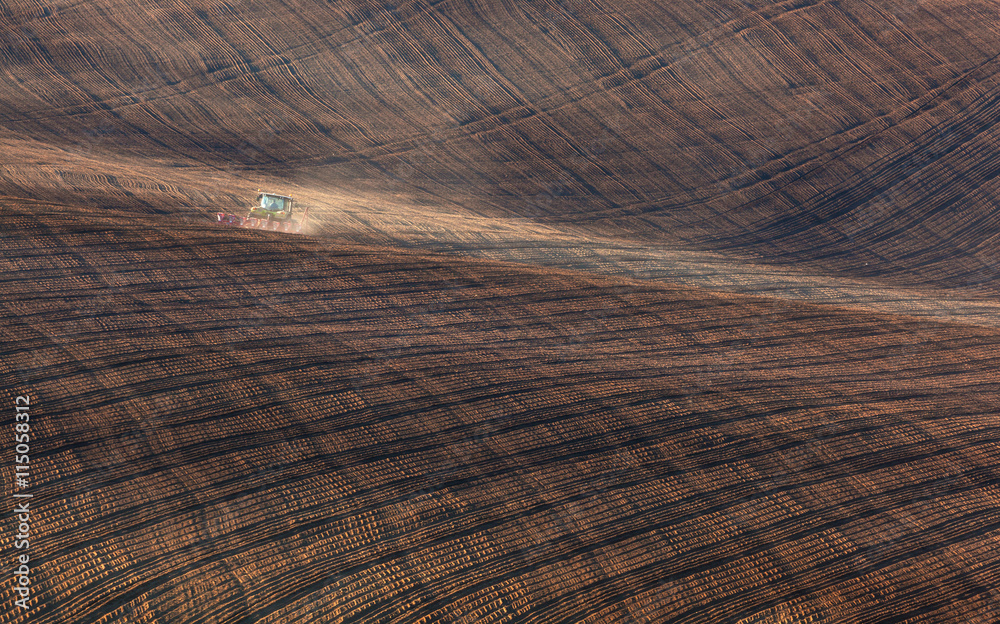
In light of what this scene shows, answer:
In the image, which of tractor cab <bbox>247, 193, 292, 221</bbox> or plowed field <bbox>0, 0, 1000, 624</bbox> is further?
tractor cab <bbox>247, 193, 292, 221</bbox>

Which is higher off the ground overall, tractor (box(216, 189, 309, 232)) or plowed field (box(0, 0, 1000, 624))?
plowed field (box(0, 0, 1000, 624))

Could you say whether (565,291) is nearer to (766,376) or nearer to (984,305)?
(766,376)

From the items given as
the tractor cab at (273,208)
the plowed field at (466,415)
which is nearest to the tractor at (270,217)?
the tractor cab at (273,208)

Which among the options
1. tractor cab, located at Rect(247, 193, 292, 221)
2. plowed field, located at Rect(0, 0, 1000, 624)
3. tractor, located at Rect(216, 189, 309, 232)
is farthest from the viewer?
tractor cab, located at Rect(247, 193, 292, 221)

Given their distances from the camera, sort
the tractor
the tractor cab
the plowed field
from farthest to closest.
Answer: the tractor cab → the tractor → the plowed field

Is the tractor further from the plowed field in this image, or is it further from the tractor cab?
the plowed field

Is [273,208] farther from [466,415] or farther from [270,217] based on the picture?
[466,415]

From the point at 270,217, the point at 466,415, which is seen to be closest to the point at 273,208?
the point at 270,217

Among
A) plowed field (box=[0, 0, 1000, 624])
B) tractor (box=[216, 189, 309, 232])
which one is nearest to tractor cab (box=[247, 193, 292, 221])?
tractor (box=[216, 189, 309, 232])

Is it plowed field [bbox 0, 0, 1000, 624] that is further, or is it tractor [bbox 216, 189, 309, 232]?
tractor [bbox 216, 189, 309, 232]
